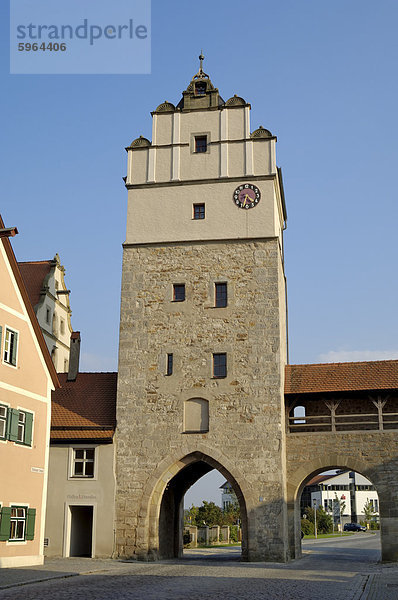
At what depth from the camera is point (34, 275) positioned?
111 ft

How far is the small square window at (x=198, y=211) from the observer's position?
29781mm

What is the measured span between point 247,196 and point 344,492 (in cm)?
8272

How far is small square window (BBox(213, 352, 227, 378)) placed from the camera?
27.6 metres

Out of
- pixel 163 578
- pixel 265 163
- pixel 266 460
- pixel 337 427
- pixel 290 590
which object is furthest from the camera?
pixel 265 163

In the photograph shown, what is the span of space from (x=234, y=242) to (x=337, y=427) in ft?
27.8

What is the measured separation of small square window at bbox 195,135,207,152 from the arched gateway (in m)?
0.05

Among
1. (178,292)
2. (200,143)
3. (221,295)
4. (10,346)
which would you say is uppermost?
(200,143)

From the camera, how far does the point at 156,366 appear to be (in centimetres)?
2800

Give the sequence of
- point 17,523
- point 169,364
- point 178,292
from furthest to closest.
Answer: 1. point 178,292
2. point 169,364
3. point 17,523

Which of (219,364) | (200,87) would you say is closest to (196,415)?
(219,364)

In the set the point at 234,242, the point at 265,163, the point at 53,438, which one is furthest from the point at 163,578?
the point at 265,163

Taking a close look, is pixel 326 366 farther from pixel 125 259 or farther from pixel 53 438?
pixel 53 438

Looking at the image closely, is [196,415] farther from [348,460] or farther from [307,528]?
[307,528]

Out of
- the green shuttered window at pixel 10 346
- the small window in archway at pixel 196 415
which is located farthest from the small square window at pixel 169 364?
the green shuttered window at pixel 10 346
